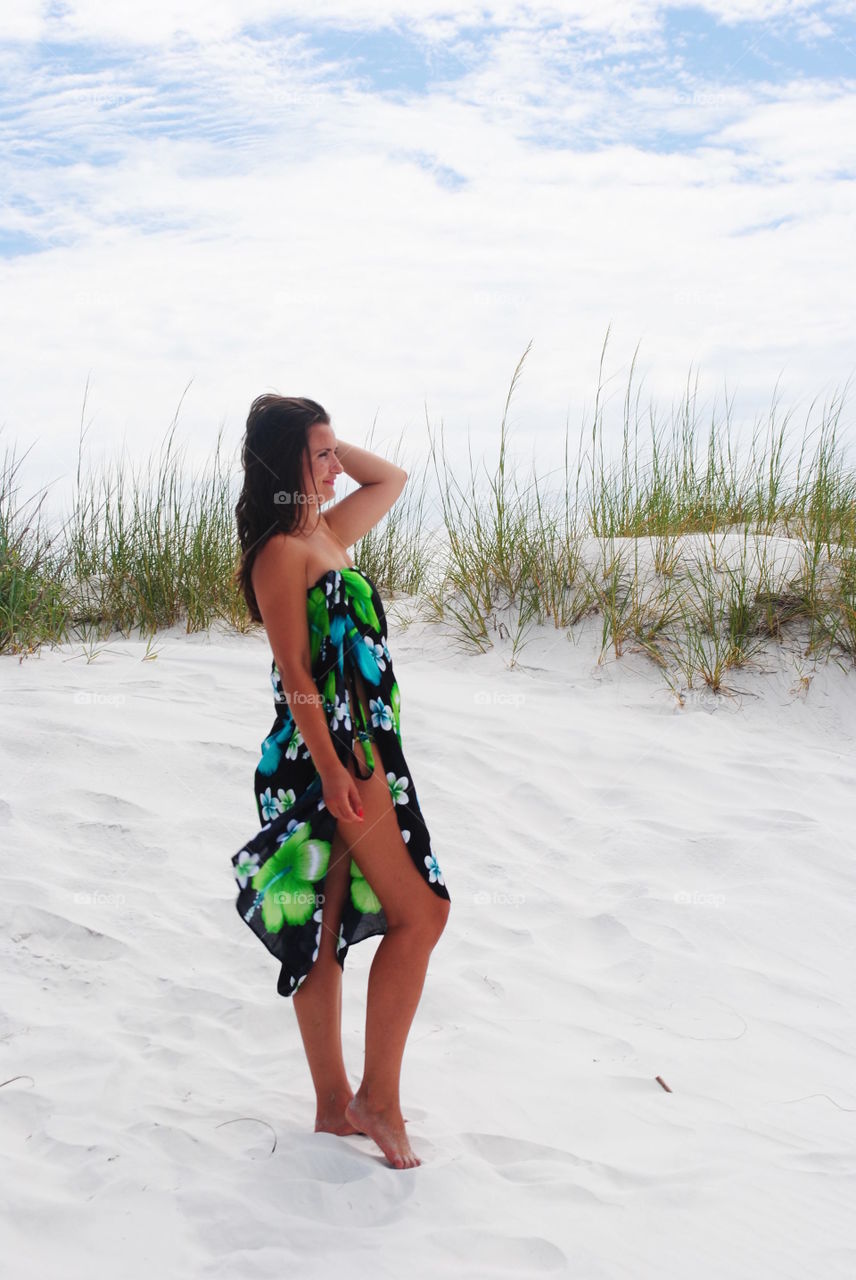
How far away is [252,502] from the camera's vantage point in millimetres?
2004

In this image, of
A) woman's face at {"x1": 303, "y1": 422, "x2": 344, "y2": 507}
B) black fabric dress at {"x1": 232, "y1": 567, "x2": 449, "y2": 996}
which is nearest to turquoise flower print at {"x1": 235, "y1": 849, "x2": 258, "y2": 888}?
black fabric dress at {"x1": 232, "y1": 567, "x2": 449, "y2": 996}

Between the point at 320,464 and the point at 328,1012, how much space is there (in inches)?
42.5

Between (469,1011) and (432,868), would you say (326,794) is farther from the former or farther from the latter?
(469,1011)

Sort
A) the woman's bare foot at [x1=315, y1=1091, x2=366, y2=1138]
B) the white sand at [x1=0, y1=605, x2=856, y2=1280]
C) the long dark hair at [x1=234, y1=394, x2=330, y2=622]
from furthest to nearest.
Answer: the woman's bare foot at [x1=315, y1=1091, x2=366, y2=1138] → the long dark hair at [x1=234, y1=394, x2=330, y2=622] → the white sand at [x1=0, y1=605, x2=856, y2=1280]

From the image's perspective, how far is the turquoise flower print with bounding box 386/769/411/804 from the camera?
6.48ft

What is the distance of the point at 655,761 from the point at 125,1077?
9.48 feet

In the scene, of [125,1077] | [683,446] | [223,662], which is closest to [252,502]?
[125,1077]

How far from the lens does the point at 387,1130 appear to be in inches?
80.2

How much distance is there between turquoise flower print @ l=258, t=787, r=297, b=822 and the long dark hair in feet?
1.29

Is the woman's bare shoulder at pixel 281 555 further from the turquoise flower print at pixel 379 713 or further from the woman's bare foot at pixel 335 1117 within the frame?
the woman's bare foot at pixel 335 1117

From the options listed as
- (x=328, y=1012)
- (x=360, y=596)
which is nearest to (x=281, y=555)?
(x=360, y=596)

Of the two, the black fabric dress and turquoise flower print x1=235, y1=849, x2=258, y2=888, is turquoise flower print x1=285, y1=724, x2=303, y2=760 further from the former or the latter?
turquoise flower print x1=235, y1=849, x2=258, y2=888

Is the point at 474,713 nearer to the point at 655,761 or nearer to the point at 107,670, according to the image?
the point at 655,761

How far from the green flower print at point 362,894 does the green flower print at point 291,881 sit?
67 millimetres
